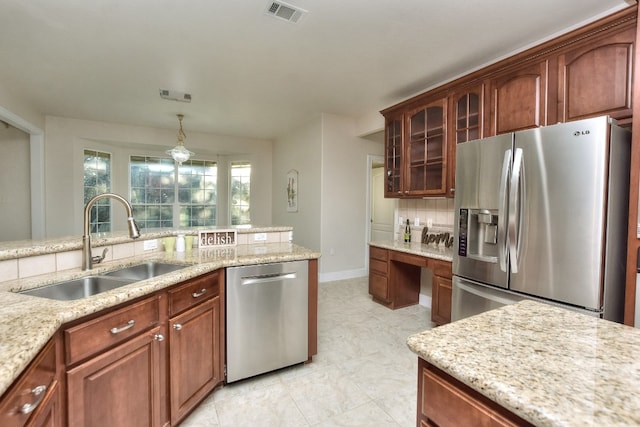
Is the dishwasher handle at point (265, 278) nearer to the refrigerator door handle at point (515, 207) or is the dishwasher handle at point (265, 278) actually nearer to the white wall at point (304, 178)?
the refrigerator door handle at point (515, 207)

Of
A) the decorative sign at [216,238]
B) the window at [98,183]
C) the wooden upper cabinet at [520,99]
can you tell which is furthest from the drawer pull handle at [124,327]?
the window at [98,183]

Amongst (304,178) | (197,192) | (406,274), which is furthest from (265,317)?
(197,192)

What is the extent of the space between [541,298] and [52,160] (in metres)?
6.56

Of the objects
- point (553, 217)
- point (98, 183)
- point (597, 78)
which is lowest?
point (553, 217)

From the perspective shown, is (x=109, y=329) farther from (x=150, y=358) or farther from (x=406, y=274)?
(x=406, y=274)

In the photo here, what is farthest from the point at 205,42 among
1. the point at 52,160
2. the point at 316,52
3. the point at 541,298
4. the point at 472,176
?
the point at 52,160

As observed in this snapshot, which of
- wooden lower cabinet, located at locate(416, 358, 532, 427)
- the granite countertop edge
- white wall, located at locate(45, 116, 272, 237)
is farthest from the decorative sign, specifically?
white wall, located at locate(45, 116, 272, 237)

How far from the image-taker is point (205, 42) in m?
2.55

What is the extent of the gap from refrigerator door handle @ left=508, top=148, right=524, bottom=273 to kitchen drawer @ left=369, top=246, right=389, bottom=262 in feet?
4.98

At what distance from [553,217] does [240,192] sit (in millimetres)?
5767

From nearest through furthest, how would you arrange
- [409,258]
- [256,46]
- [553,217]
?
[553,217] < [256,46] < [409,258]

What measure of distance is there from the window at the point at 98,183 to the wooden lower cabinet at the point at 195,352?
4774 millimetres

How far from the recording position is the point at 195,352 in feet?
5.56

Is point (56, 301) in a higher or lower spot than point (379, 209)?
lower
